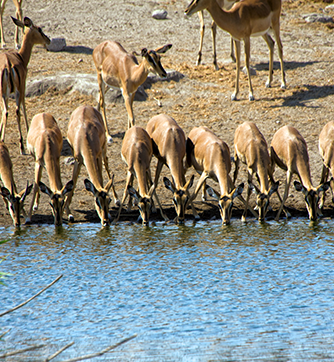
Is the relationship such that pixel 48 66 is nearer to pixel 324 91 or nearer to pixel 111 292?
pixel 324 91

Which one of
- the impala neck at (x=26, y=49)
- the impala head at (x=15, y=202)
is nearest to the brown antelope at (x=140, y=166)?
the impala head at (x=15, y=202)

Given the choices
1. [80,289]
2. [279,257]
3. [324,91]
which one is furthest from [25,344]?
[324,91]

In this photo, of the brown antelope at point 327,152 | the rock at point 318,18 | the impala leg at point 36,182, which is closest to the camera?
the impala leg at point 36,182

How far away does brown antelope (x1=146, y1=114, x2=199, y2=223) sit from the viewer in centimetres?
934

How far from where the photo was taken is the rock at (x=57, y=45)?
61.9 feet

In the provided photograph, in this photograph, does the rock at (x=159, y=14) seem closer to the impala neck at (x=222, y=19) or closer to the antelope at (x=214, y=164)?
the impala neck at (x=222, y=19)

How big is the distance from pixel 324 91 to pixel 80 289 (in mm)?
11283

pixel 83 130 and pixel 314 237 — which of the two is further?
pixel 83 130

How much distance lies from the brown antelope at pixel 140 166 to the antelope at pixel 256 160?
1.76 m

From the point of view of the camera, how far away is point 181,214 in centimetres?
930

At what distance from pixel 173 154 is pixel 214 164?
0.82m

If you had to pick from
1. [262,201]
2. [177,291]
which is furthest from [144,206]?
[177,291]

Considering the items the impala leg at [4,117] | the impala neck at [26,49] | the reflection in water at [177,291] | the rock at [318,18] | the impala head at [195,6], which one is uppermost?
the rock at [318,18]

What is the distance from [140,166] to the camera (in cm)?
970
